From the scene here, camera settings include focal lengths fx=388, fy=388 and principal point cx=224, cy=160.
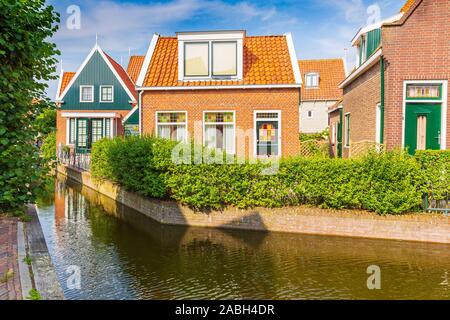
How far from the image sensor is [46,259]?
18.6 feet

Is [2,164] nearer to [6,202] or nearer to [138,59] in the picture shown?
[6,202]

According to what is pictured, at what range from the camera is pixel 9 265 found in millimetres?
5254

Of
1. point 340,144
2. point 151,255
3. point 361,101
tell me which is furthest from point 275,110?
point 151,255

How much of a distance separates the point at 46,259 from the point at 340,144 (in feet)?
61.8

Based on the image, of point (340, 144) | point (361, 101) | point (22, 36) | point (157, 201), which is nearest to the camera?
point (22, 36)

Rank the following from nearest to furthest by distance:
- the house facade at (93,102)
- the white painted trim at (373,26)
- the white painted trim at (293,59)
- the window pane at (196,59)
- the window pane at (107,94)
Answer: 1. the white painted trim at (373,26)
2. the white painted trim at (293,59)
3. the window pane at (196,59)
4. the house facade at (93,102)
5. the window pane at (107,94)

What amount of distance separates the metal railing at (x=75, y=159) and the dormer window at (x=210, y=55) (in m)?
9.89

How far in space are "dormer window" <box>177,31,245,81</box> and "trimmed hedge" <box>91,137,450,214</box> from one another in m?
5.65

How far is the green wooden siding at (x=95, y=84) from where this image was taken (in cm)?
3291

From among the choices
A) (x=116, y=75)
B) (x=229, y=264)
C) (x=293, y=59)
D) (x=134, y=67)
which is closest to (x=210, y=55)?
(x=293, y=59)

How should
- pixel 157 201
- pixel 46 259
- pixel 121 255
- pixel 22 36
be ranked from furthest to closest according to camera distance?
pixel 157 201
pixel 121 255
pixel 22 36
pixel 46 259

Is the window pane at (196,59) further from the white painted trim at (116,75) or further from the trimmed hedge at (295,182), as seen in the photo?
the white painted trim at (116,75)

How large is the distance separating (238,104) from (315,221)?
7.78 m

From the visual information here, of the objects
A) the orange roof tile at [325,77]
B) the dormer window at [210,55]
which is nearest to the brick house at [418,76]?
the dormer window at [210,55]
